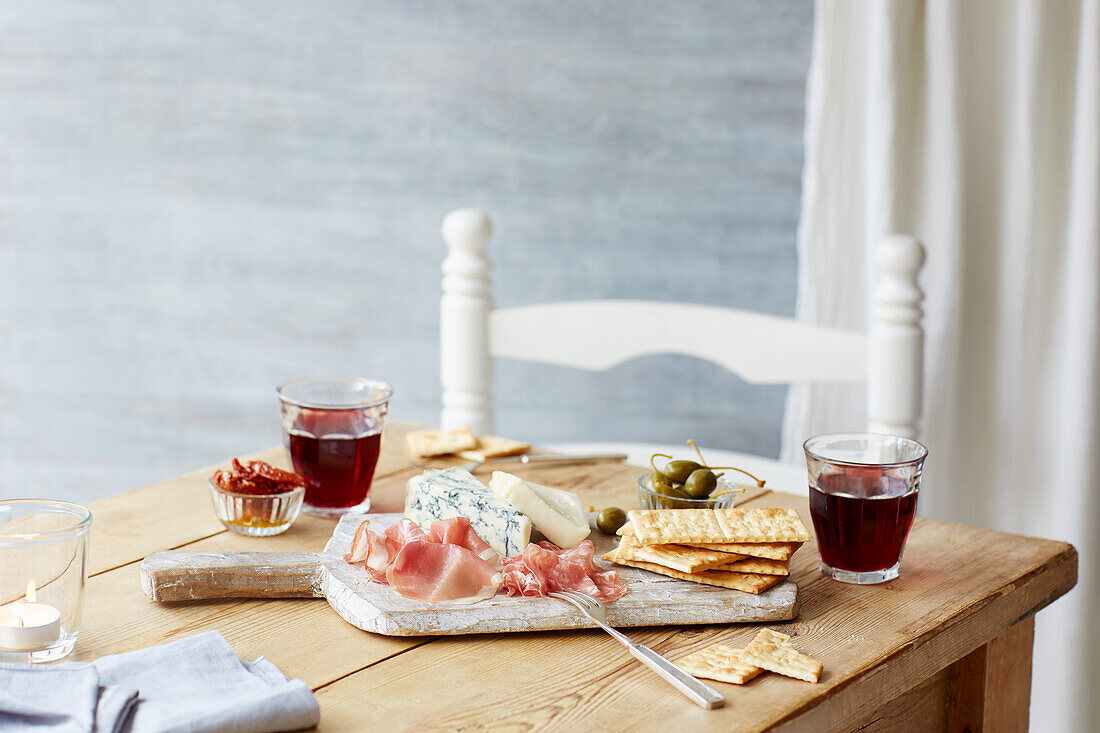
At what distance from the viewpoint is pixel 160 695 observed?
784 mm

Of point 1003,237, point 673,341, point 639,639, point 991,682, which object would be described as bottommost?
point 991,682

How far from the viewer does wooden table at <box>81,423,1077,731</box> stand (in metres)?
0.79

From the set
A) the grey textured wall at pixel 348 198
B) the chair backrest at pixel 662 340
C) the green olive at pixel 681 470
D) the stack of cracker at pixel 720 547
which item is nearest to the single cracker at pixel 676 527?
the stack of cracker at pixel 720 547

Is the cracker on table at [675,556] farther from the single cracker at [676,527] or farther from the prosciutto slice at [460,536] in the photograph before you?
the prosciutto slice at [460,536]

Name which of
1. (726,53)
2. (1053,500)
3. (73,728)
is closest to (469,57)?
(726,53)

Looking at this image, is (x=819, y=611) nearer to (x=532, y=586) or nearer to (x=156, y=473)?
(x=532, y=586)

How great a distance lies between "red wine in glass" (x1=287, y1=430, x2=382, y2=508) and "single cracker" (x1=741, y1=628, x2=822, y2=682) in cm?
51

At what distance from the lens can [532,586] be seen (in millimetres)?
943

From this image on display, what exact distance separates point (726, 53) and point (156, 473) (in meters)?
1.62

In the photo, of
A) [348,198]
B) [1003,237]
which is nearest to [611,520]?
[1003,237]

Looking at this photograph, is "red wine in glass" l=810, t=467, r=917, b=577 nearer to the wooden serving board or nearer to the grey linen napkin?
the wooden serving board

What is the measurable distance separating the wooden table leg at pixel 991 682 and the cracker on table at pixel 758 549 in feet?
0.81

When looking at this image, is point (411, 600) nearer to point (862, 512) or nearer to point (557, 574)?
point (557, 574)

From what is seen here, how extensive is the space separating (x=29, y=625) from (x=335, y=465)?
0.41 meters
